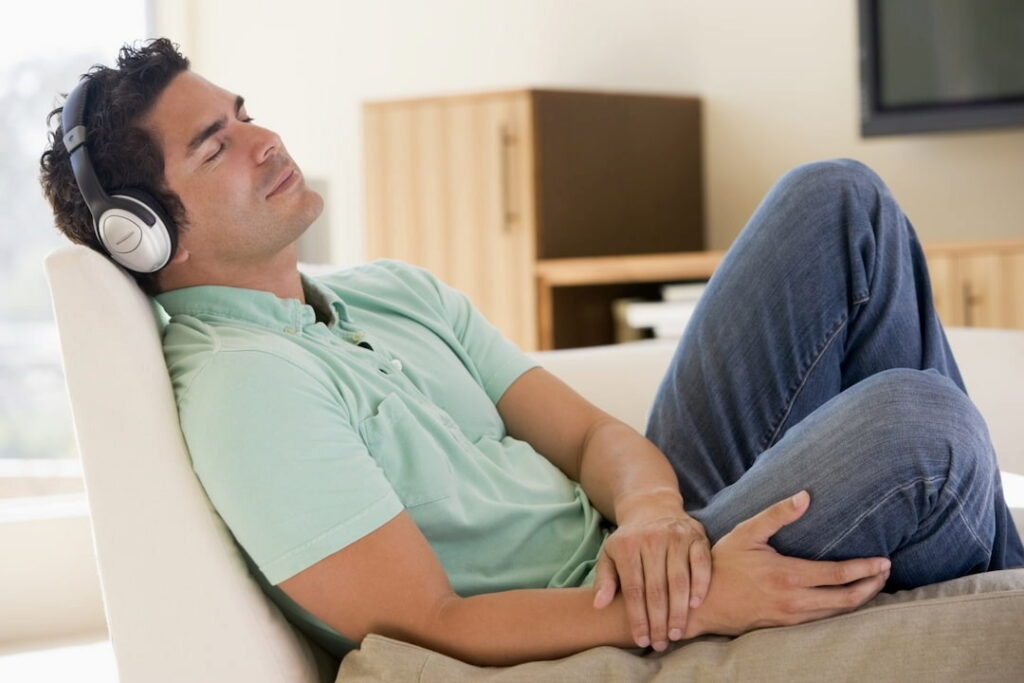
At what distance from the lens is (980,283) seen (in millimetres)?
2988

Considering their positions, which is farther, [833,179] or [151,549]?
[833,179]

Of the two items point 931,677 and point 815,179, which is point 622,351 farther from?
point 931,677

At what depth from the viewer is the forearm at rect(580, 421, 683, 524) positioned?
132 cm

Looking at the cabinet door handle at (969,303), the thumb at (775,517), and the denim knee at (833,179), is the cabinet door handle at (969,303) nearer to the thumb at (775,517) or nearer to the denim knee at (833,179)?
the denim knee at (833,179)

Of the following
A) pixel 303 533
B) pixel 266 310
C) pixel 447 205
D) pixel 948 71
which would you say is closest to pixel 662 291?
pixel 447 205

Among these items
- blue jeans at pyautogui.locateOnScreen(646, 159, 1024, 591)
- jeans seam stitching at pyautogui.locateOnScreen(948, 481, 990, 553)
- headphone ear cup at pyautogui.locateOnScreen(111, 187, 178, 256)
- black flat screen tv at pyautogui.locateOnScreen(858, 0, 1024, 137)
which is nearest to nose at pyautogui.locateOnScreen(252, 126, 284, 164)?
headphone ear cup at pyautogui.locateOnScreen(111, 187, 178, 256)

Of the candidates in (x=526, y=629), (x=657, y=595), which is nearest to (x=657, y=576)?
(x=657, y=595)

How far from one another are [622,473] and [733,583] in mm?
295

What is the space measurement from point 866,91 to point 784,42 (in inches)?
15.6

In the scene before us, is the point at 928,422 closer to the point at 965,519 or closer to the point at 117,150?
the point at 965,519

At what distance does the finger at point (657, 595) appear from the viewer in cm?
112

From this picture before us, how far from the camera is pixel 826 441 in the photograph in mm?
1126

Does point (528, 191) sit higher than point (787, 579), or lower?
higher

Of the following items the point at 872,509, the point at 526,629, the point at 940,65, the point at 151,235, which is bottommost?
the point at 526,629
